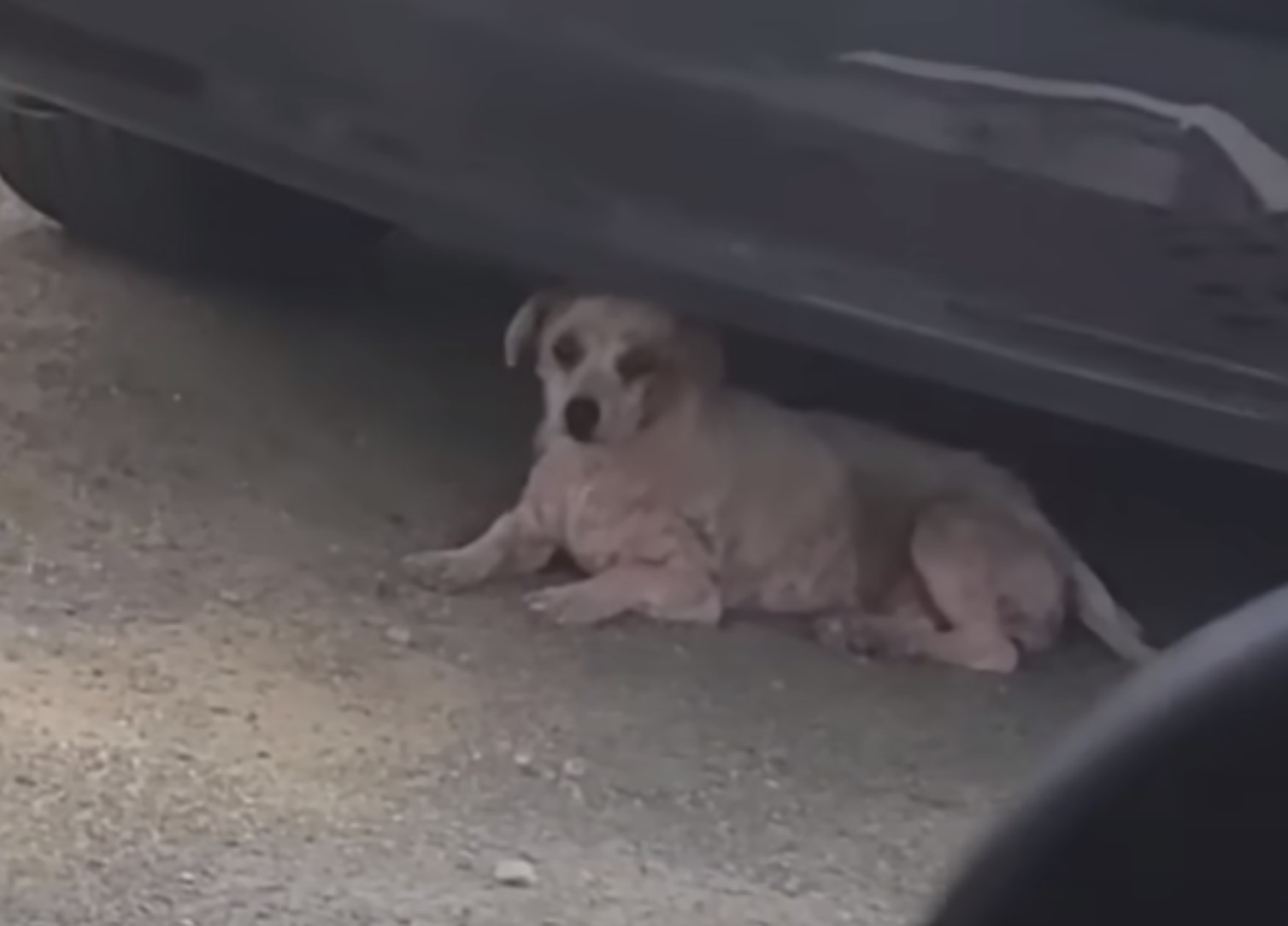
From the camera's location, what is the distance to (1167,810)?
646mm

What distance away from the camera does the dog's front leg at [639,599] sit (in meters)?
2.17

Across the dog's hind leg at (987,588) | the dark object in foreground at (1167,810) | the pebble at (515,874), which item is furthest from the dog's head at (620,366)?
the dark object in foreground at (1167,810)

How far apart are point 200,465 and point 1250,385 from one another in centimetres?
107

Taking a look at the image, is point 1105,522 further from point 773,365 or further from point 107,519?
point 107,519

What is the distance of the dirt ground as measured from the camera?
1740 millimetres

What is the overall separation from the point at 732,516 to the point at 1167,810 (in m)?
1.61

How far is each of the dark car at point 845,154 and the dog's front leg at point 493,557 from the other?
0.88ft

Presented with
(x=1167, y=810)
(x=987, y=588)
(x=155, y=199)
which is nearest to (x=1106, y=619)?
(x=987, y=588)

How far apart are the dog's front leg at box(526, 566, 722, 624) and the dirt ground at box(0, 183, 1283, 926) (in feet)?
0.08

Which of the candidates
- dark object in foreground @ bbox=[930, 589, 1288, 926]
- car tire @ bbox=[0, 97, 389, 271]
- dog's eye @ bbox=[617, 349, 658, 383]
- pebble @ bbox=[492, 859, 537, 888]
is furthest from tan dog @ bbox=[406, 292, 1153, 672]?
dark object in foreground @ bbox=[930, 589, 1288, 926]

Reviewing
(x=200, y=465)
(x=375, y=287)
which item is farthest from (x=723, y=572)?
(x=375, y=287)

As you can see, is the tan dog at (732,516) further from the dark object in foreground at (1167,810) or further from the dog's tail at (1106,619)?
the dark object in foreground at (1167,810)

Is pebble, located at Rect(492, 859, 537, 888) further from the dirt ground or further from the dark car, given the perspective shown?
the dark car

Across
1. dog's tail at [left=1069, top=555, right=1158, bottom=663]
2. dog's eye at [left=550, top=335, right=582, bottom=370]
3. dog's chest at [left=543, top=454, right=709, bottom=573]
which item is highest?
dog's eye at [left=550, top=335, right=582, bottom=370]
